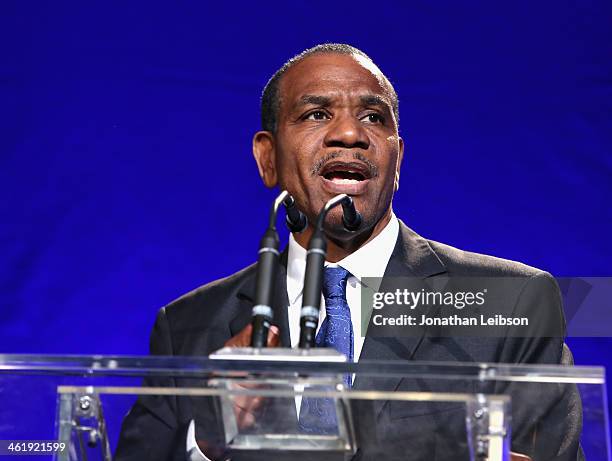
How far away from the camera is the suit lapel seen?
6.93 feet

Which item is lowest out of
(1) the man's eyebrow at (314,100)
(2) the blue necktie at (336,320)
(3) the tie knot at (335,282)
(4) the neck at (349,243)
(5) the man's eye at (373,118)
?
(2) the blue necktie at (336,320)

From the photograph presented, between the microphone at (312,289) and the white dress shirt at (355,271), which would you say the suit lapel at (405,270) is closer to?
the white dress shirt at (355,271)

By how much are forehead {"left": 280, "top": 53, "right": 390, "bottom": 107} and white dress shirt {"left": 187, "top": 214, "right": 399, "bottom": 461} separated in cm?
31

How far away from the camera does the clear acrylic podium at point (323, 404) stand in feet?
4.28

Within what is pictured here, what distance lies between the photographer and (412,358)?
2.08m

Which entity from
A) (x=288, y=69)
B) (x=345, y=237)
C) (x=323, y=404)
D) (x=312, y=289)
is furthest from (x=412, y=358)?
(x=288, y=69)

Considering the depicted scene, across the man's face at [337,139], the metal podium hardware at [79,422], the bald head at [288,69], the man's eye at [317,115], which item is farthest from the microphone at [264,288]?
the bald head at [288,69]

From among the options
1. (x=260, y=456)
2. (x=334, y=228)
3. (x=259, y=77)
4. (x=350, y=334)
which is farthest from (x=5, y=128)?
(x=260, y=456)

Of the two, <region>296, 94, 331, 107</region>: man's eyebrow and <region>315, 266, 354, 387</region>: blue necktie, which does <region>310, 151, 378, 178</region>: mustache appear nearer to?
<region>296, 94, 331, 107</region>: man's eyebrow

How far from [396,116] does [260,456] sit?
1401 millimetres

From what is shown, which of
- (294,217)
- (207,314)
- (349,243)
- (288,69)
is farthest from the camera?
(288,69)

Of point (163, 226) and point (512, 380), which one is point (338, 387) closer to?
point (512, 380)

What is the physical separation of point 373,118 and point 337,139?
13 centimetres

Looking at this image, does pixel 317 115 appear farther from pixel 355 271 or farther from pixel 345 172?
pixel 355 271
